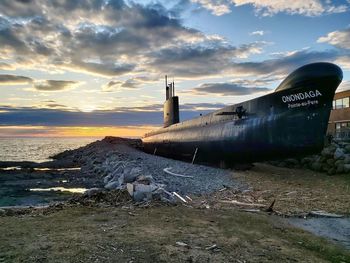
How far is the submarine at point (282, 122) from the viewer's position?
642 inches

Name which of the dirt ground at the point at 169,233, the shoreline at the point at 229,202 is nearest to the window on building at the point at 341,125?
the shoreline at the point at 229,202

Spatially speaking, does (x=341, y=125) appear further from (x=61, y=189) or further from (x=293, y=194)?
(x=61, y=189)

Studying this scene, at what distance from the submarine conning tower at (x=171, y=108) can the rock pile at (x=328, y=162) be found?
45.2 ft

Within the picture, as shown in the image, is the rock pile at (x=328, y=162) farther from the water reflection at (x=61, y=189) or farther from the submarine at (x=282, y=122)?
the water reflection at (x=61, y=189)

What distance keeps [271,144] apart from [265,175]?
1.63 m

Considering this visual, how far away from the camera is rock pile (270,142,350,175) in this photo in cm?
1892

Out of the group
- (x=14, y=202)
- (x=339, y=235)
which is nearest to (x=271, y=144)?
(x=339, y=235)

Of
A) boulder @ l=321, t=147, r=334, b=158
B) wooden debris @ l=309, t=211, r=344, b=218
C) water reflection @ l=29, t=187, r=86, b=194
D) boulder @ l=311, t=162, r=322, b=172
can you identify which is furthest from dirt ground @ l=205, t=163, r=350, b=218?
water reflection @ l=29, t=187, r=86, b=194

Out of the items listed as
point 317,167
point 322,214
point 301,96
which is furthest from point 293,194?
point 317,167

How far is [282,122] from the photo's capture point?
17.2m

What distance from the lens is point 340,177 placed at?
17.8m

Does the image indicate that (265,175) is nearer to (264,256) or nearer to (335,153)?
(335,153)

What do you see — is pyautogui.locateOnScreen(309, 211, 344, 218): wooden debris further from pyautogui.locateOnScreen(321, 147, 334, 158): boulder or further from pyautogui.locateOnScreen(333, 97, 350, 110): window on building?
pyautogui.locateOnScreen(333, 97, 350, 110): window on building

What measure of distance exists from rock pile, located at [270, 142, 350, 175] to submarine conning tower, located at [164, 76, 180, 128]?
542 inches
